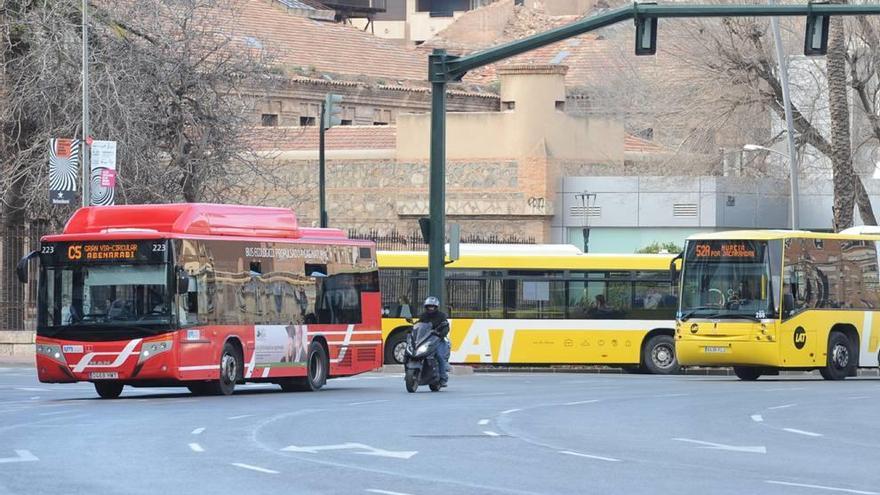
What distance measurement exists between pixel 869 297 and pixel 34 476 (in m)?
26.5

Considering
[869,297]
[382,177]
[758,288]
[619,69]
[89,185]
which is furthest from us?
[382,177]

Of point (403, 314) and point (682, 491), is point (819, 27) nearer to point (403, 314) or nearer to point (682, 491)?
point (403, 314)

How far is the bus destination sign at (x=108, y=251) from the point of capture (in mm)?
27562

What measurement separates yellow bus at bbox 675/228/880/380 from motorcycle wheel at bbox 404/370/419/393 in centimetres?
806

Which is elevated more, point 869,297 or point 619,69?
point 619,69

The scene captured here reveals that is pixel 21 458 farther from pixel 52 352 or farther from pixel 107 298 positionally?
pixel 107 298

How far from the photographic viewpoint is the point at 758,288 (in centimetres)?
3616

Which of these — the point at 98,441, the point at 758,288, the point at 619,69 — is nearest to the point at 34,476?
the point at 98,441

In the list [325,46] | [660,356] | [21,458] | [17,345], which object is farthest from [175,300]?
[325,46]

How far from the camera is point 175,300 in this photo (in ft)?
90.0

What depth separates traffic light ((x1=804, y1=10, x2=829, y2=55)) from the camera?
29844 mm

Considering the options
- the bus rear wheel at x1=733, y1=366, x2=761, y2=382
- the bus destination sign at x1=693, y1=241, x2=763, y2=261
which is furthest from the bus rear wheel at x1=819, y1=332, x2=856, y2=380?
the bus destination sign at x1=693, y1=241, x2=763, y2=261

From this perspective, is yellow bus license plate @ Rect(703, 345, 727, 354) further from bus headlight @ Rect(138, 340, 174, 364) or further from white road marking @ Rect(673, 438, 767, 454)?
white road marking @ Rect(673, 438, 767, 454)

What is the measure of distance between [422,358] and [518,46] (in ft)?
18.7
